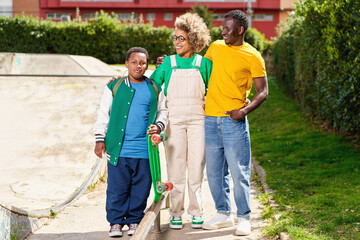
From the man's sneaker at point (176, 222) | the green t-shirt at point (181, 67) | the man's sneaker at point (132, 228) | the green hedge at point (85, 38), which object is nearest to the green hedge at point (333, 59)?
the green t-shirt at point (181, 67)

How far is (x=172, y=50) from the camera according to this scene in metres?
21.7

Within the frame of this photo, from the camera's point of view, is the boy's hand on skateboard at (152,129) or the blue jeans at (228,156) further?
the blue jeans at (228,156)

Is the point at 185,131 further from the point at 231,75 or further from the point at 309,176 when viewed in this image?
the point at 309,176

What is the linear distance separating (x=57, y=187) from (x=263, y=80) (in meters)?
3.46

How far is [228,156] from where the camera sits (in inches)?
172

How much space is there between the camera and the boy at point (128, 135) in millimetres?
4191

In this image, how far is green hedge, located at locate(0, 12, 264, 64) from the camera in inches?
830

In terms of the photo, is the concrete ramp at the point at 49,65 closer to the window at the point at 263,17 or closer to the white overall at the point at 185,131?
the white overall at the point at 185,131

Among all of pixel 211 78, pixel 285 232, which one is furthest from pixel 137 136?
pixel 285 232

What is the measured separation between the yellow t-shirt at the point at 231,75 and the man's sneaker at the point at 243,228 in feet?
3.45

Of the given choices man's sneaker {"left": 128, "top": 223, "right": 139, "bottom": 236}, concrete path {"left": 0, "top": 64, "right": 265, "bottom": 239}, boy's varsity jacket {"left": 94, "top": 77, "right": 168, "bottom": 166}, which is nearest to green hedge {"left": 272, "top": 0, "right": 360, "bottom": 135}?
concrete path {"left": 0, "top": 64, "right": 265, "bottom": 239}

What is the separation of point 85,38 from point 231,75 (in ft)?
58.6

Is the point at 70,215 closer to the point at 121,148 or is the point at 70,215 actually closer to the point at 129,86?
the point at 121,148

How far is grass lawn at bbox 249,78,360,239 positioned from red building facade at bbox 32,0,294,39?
31.6 meters
